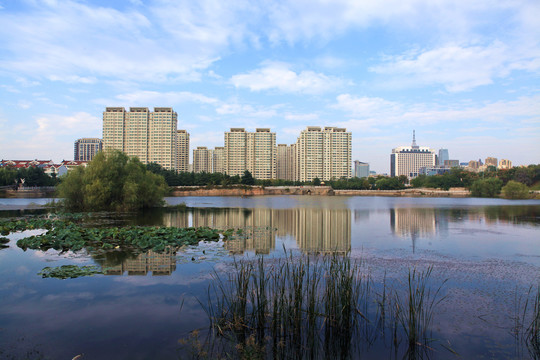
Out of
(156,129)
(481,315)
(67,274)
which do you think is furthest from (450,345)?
(156,129)

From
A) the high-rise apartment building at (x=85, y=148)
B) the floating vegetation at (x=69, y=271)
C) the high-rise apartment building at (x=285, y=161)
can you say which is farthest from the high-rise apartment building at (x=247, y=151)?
the floating vegetation at (x=69, y=271)

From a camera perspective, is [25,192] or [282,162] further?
[282,162]

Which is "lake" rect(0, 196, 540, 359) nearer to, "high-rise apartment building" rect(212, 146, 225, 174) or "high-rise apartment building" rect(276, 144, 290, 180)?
"high-rise apartment building" rect(212, 146, 225, 174)

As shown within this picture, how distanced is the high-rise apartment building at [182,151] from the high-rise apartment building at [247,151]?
18821 millimetres

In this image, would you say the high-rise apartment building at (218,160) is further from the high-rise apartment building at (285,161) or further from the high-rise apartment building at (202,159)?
the high-rise apartment building at (285,161)

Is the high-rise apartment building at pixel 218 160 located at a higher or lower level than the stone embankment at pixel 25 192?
higher

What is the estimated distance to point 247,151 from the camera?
496 feet

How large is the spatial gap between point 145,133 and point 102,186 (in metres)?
104

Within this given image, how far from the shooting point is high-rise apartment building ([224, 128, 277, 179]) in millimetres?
150375

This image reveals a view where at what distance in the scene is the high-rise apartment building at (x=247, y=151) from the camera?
493 feet

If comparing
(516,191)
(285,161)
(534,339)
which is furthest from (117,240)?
(285,161)

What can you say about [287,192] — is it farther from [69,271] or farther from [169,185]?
[69,271]

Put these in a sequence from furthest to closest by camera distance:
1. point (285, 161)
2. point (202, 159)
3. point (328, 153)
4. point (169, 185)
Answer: point (285, 161) → point (202, 159) → point (328, 153) → point (169, 185)

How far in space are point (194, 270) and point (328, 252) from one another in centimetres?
521
